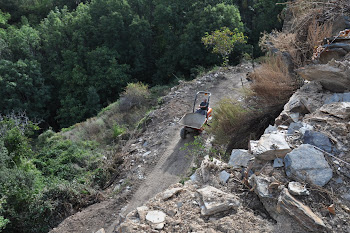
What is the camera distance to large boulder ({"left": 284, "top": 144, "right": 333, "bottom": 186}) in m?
4.56

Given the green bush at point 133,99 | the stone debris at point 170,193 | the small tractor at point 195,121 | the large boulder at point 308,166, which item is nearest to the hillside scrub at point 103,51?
the green bush at point 133,99

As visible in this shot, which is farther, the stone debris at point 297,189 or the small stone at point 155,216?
the small stone at point 155,216

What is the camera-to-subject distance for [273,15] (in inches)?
894

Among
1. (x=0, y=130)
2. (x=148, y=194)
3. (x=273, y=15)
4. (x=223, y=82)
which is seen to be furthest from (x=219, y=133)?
(x=273, y=15)

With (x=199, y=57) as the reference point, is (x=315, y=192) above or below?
above

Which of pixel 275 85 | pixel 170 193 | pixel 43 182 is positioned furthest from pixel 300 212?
pixel 43 182

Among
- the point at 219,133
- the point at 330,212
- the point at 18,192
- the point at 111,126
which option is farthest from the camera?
the point at 111,126

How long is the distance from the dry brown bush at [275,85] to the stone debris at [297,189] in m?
3.70

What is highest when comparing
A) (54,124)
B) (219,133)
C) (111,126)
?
(219,133)

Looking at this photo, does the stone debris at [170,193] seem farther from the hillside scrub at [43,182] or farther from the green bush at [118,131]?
the green bush at [118,131]

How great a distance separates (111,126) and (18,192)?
687 cm

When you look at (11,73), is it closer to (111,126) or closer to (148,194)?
(111,126)

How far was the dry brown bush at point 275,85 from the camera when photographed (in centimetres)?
781

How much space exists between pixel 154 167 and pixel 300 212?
5911 mm
